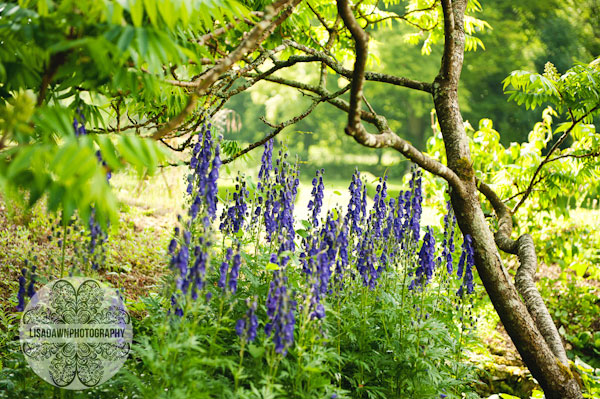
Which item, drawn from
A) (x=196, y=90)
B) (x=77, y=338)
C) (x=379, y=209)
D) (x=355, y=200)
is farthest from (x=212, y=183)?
(x=379, y=209)

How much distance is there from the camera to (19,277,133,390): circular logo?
2.57 metres

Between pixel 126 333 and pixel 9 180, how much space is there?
155 cm

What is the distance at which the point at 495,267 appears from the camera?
153 inches

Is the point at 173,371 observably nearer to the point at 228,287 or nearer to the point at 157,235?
the point at 228,287

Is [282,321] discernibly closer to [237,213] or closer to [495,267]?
[237,213]

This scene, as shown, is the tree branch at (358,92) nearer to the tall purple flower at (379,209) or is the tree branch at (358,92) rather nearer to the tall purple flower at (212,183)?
the tall purple flower at (379,209)

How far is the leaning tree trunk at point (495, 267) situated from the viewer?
3.77 meters

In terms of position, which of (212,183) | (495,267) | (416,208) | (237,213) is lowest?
(212,183)

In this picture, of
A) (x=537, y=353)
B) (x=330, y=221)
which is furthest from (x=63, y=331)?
(x=537, y=353)

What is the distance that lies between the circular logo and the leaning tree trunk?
2780 millimetres

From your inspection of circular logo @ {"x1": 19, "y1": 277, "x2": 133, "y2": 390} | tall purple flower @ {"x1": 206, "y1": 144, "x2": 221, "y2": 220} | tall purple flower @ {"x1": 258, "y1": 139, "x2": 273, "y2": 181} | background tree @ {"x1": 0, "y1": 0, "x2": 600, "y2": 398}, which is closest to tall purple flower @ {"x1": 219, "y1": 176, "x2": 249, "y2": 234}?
tall purple flower @ {"x1": 258, "y1": 139, "x2": 273, "y2": 181}

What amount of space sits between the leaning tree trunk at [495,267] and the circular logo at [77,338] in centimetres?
278

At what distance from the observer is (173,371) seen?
2.23 meters

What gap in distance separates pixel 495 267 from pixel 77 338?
3.10 meters
